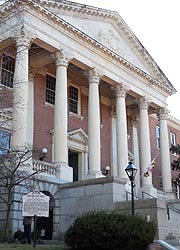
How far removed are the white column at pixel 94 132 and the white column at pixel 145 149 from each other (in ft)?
20.9

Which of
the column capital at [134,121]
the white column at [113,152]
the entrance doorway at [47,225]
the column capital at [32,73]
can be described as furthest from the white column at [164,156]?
the entrance doorway at [47,225]

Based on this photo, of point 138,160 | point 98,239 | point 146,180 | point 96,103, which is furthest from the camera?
point 138,160

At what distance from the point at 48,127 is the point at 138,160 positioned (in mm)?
11310

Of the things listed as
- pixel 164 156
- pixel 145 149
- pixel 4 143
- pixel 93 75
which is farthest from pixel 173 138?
pixel 4 143

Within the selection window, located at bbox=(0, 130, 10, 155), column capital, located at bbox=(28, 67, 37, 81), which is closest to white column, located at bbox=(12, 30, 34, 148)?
window, located at bbox=(0, 130, 10, 155)

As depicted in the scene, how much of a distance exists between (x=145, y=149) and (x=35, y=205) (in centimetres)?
1962

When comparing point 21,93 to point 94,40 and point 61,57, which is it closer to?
point 61,57

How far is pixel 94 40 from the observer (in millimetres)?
28797

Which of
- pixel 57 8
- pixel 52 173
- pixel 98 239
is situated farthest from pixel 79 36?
pixel 98 239

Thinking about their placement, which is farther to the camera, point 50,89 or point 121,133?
point 50,89

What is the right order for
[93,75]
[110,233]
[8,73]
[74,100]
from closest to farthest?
[110,233] < [8,73] < [93,75] < [74,100]

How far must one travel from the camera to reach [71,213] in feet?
73.7

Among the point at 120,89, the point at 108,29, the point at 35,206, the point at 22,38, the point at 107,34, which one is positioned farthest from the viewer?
the point at 108,29

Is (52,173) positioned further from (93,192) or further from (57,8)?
(57,8)
